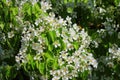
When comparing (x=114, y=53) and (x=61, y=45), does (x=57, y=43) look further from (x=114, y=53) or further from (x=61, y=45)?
(x=114, y=53)

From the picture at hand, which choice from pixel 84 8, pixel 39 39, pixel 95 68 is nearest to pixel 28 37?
pixel 39 39

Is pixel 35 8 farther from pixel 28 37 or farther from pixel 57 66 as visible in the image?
pixel 57 66

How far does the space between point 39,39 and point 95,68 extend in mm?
813

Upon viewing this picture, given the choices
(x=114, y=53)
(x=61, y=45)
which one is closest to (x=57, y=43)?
(x=61, y=45)

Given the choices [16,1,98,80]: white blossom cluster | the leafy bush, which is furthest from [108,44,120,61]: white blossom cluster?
[16,1,98,80]: white blossom cluster

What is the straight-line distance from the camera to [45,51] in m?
3.96

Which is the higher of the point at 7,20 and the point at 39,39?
the point at 7,20

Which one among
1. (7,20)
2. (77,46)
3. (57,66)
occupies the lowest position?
(57,66)

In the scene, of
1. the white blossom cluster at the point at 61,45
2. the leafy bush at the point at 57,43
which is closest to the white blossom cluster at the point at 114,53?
the leafy bush at the point at 57,43

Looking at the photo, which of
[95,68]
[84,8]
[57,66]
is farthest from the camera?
[84,8]

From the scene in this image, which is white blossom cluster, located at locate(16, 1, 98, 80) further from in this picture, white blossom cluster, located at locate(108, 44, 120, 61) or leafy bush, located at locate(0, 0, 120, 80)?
white blossom cluster, located at locate(108, 44, 120, 61)

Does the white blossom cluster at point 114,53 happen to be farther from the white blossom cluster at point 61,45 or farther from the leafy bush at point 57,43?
the white blossom cluster at point 61,45

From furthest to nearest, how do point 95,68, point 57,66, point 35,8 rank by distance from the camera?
1. point 35,8
2. point 95,68
3. point 57,66

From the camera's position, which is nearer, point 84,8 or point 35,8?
point 35,8
